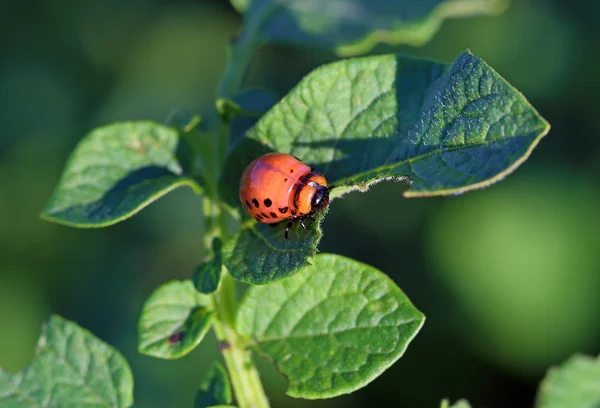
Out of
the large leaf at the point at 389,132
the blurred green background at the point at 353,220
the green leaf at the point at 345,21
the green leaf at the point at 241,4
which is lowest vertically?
the blurred green background at the point at 353,220

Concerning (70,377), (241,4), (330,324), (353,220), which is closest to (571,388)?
(330,324)

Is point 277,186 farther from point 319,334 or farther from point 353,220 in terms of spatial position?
point 353,220

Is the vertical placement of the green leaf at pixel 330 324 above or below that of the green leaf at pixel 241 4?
below

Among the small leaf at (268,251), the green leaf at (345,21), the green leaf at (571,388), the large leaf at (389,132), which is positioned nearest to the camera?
the large leaf at (389,132)

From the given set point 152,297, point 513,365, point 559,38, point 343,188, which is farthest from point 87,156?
point 559,38

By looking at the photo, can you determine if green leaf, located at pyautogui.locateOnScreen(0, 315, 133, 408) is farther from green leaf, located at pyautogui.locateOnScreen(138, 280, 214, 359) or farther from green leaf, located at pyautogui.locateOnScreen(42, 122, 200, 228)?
green leaf, located at pyautogui.locateOnScreen(42, 122, 200, 228)

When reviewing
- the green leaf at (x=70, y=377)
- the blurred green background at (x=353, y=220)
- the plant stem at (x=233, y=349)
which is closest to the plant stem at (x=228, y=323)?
the plant stem at (x=233, y=349)

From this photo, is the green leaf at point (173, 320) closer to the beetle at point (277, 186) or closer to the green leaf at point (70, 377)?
the green leaf at point (70, 377)
